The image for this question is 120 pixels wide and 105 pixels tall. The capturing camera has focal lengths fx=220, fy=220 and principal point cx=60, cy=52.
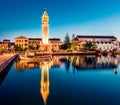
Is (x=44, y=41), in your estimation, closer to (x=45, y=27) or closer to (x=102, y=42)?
(x=45, y=27)

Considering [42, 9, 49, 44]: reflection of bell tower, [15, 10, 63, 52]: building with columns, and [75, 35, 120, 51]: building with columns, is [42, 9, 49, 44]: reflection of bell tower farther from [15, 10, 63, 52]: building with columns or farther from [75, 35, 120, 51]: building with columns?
[75, 35, 120, 51]: building with columns

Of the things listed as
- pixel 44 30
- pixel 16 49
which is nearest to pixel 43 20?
pixel 44 30

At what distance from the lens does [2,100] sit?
41.6 ft

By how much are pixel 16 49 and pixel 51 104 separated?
71.2 metres

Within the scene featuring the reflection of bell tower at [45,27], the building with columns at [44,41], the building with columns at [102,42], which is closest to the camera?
the building with columns at [44,41]

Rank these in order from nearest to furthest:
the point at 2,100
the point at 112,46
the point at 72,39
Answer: the point at 2,100, the point at 72,39, the point at 112,46

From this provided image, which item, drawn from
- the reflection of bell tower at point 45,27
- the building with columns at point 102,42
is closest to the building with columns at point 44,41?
the reflection of bell tower at point 45,27

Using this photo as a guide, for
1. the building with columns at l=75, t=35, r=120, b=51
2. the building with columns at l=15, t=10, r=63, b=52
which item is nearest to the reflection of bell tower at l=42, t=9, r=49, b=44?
the building with columns at l=15, t=10, r=63, b=52

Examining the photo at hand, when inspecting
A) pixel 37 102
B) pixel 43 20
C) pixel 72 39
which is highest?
pixel 43 20

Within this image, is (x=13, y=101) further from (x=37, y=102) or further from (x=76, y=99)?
(x=76, y=99)

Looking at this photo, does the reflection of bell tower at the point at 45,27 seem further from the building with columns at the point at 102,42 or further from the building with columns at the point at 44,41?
the building with columns at the point at 102,42

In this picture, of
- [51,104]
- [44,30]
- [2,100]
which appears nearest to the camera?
[51,104]

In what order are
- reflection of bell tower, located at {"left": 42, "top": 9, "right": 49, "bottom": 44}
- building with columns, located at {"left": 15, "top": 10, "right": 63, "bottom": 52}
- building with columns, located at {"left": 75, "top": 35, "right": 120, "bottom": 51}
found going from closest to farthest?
building with columns, located at {"left": 15, "top": 10, "right": 63, "bottom": 52} < reflection of bell tower, located at {"left": 42, "top": 9, "right": 49, "bottom": 44} < building with columns, located at {"left": 75, "top": 35, "right": 120, "bottom": 51}

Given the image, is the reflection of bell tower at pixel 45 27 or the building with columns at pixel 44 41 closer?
the building with columns at pixel 44 41
